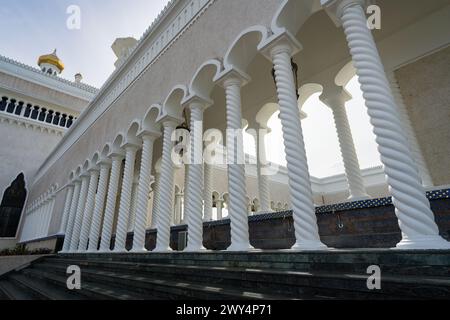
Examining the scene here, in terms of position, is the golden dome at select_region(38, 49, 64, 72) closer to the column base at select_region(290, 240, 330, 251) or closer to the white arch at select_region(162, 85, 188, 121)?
the white arch at select_region(162, 85, 188, 121)

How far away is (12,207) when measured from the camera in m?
19.0

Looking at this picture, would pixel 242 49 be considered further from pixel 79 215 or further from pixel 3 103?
pixel 3 103

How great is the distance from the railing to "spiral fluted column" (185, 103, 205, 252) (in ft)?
58.2

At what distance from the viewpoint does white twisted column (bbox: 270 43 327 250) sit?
3401 mm

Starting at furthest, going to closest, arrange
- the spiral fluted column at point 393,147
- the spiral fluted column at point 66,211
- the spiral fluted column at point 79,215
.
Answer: the spiral fluted column at point 66,211
the spiral fluted column at point 79,215
the spiral fluted column at point 393,147

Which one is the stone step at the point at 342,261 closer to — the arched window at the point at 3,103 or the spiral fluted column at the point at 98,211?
the spiral fluted column at the point at 98,211

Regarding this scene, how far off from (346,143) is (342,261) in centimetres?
436

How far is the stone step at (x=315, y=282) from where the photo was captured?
199 cm

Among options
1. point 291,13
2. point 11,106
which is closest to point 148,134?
point 291,13

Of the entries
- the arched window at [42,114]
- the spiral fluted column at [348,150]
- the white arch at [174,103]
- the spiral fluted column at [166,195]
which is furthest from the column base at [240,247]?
the arched window at [42,114]

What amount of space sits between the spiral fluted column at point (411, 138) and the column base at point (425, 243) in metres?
3.16

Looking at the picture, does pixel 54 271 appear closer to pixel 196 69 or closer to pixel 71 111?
pixel 196 69

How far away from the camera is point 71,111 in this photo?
21.5m

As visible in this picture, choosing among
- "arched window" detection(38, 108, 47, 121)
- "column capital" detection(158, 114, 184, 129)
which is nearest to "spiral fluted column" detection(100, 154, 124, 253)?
"column capital" detection(158, 114, 184, 129)
